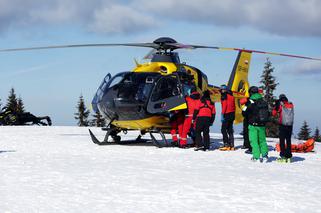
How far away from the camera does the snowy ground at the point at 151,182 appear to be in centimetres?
640

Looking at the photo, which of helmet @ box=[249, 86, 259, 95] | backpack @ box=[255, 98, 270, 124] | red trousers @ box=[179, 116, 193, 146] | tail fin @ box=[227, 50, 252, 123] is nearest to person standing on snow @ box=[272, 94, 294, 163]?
backpack @ box=[255, 98, 270, 124]

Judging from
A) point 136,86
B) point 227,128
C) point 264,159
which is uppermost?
point 136,86

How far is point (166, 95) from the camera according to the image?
47.0 feet

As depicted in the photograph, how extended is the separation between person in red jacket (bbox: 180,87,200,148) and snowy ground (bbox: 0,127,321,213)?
1.42 m

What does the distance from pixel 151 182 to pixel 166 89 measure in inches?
253

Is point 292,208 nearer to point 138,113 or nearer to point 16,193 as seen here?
point 16,193

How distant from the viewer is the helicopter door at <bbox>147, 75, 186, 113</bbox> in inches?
553

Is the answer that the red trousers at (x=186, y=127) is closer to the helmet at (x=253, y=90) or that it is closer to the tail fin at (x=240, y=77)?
the helmet at (x=253, y=90)

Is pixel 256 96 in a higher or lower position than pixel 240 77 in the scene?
lower

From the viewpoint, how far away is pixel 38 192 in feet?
23.1

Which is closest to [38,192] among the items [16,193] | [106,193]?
[16,193]

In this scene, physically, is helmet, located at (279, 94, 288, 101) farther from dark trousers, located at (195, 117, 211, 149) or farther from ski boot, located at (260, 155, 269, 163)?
dark trousers, located at (195, 117, 211, 149)

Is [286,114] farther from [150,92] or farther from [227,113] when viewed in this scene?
[150,92]

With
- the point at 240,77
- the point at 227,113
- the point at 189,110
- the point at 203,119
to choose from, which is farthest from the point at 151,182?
the point at 240,77
